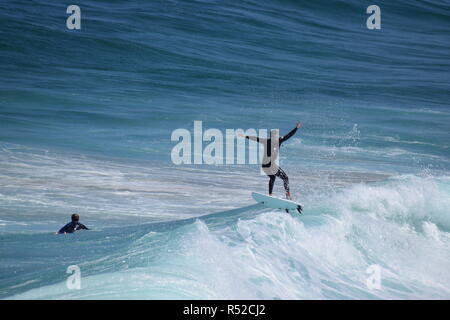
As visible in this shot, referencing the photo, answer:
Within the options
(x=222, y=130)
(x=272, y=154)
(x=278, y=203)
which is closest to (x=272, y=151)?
(x=272, y=154)

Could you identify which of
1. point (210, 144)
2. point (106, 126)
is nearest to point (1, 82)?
point (106, 126)

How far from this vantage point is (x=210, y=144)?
19.9m

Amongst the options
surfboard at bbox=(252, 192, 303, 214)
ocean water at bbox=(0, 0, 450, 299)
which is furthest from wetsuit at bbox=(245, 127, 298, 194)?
ocean water at bbox=(0, 0, 450, 299)

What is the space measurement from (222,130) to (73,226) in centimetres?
1078

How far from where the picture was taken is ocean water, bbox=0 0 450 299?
29.8ft

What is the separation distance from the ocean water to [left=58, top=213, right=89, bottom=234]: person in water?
0.27 m

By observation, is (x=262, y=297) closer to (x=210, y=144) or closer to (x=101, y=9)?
(x=210, y=144)

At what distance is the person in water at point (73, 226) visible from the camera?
10.9 m

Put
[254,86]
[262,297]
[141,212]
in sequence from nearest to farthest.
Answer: [262,297]
[141,212]
[254,86]

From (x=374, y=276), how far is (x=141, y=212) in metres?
4.70

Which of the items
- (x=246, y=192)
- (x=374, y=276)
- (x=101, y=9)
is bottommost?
(x=374, y=276)

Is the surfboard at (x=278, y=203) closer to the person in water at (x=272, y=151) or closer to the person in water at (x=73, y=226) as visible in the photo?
the person in water at (x=272, y=151)

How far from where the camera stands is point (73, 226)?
1097cm

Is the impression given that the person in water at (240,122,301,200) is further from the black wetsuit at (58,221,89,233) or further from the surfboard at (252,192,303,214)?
the black wetsuit at (58,221,89,233)
